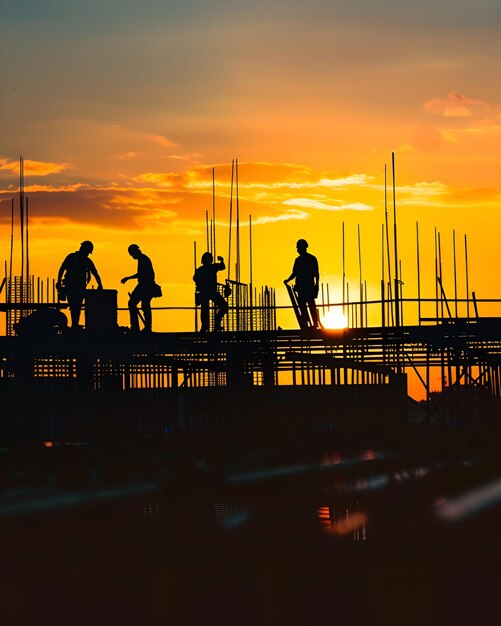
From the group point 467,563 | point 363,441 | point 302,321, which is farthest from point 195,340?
point 467,563

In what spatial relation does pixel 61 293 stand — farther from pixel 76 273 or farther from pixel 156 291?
pixel 156 291

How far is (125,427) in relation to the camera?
35875mm

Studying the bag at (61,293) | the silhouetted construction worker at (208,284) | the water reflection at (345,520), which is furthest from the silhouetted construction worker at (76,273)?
the water reflection at (345,520)

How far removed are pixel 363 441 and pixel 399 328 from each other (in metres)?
12.1

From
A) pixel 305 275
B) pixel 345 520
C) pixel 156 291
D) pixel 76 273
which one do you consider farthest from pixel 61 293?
pixel 345 520

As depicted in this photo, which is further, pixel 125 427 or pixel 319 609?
pixel 125 427

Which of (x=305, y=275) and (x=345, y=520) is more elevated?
(x=305, y=275)

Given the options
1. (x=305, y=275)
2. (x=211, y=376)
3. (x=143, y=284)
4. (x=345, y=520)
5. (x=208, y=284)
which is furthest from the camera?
(x=211, y=376)

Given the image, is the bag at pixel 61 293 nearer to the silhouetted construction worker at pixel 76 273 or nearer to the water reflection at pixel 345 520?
the silhouetted construction worker at pixel 76 273

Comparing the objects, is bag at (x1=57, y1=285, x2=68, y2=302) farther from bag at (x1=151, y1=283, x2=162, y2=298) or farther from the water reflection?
the water reflection

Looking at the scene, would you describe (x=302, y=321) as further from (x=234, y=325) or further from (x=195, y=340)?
(x=234, y=325)

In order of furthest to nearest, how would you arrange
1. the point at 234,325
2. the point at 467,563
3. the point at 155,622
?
the point at 234,325
the point at 467,563
the point at 155,622

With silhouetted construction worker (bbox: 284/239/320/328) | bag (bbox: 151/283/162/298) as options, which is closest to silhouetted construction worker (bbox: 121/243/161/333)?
bag (bbox: 151/283/162/298)

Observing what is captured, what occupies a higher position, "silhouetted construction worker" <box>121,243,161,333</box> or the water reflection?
"silhouetted construction worker" <box>121,243,161,333</box>
